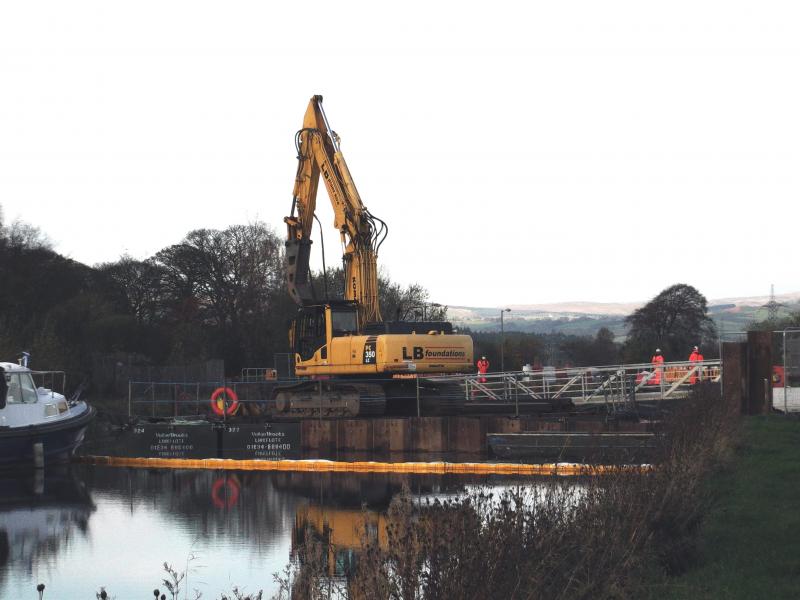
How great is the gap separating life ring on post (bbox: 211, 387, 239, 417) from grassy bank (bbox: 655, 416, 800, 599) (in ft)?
77.7

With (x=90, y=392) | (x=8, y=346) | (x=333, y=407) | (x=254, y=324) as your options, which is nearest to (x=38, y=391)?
(x=333, y=407)

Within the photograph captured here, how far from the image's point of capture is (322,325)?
3981 cm

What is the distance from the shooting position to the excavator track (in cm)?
3853

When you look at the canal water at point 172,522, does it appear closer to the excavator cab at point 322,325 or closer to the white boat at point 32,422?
the white boat at point 32,422

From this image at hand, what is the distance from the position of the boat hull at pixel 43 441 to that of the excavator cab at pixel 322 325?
8115mm

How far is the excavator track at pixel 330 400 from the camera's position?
126 ft

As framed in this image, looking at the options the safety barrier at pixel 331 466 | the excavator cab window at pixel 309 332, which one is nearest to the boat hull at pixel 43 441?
the safety barrier at pixel 331 466

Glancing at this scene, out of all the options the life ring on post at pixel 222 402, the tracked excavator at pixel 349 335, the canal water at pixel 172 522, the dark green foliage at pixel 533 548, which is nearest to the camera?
the dark green foliage at pixel 533 548

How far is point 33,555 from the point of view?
1902 centimetres

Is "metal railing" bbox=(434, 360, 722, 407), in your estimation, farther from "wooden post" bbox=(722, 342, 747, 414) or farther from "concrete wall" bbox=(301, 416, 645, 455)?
"concrete wall" bbox=(301, 416, 645, 455)

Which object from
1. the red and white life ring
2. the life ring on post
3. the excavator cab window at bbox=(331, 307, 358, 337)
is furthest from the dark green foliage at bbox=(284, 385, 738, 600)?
the life ring on post

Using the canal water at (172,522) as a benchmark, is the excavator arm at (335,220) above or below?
above

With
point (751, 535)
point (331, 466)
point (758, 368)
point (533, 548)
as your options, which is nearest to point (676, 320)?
point (758, 368)

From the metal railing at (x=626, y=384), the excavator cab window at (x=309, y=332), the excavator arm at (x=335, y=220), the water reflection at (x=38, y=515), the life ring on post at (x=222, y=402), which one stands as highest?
the excavator arm at (x=335, y=220)
